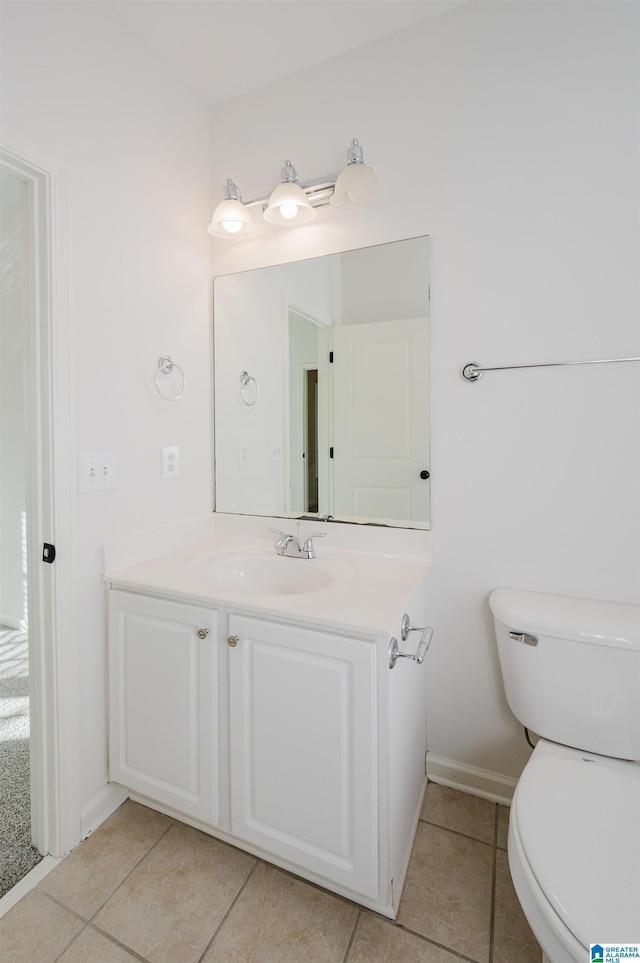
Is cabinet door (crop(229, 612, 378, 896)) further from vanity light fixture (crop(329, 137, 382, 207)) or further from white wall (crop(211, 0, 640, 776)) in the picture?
vanity light fixture (crop(329, 137, 382, 207))

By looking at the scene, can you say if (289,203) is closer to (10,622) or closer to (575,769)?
(575,769)

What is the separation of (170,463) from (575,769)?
4.95 ft

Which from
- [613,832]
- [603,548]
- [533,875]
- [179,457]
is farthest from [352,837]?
[179,457]

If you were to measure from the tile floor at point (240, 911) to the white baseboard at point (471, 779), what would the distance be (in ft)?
0.35

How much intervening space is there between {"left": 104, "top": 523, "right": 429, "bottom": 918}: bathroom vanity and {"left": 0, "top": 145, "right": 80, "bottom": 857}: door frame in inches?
5.9

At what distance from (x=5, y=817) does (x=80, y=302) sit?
1.62 meters

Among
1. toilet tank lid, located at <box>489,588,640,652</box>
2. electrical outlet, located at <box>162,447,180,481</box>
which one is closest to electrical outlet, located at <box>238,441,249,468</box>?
electrical outlet, located at <box>162,447,180,481</box>

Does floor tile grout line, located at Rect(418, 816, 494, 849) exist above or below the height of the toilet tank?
below

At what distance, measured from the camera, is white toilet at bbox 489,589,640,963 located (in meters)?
0.76

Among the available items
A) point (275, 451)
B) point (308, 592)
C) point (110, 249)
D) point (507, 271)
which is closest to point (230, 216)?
point (110, 249)

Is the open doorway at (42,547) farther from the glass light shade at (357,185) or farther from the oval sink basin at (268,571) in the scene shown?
the glass light shade at (357,185)

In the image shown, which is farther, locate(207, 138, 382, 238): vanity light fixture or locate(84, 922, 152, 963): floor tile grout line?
locate(207, 138, 382, 238): vanity light fixture

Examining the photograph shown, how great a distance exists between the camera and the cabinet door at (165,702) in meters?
1.25

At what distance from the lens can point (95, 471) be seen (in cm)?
136
